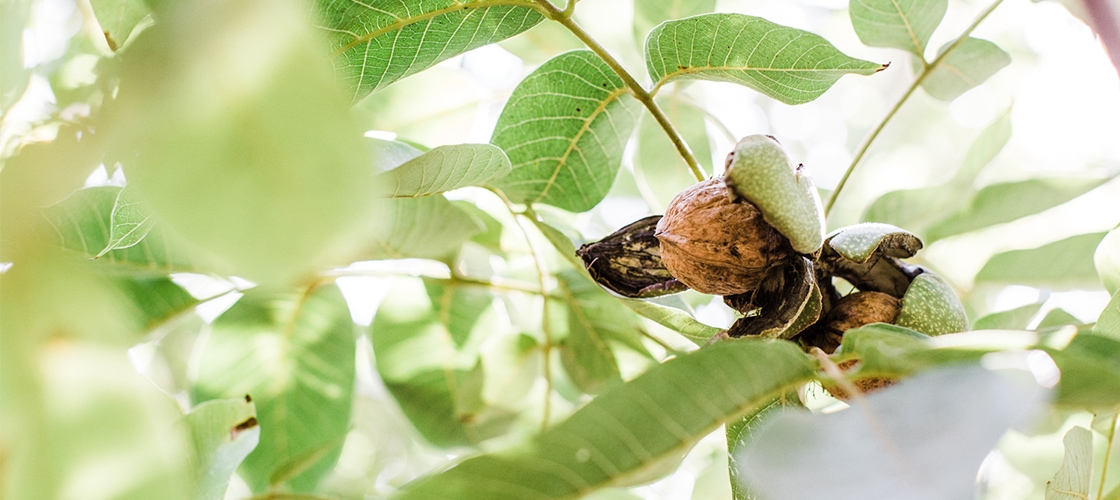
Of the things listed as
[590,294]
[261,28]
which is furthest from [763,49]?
[261,28]

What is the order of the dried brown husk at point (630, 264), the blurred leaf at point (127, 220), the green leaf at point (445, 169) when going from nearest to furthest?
the blurred leaf at point (127, 220) < the green leaf at point (445, 169) < the dried brown husk at point (630, 264)

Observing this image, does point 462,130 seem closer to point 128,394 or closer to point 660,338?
point 660,338

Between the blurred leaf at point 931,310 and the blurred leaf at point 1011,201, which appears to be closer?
the blurred leaf at point 931,310

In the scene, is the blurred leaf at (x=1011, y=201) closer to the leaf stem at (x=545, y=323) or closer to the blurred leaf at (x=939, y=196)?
the blurred leaf at (x=939, y=196)

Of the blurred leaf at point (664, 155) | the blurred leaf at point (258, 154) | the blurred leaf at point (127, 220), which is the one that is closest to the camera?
the blurred leaf at point (258, 154)

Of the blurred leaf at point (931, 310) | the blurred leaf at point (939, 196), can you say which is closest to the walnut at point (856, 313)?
the blurred leaf at point (931, 310)

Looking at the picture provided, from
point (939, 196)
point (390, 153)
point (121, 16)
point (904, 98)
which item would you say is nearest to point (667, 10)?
point (904, 98)

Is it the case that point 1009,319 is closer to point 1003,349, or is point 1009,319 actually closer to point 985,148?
point 985,148
